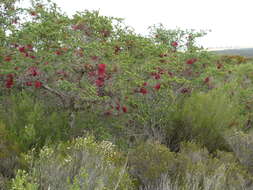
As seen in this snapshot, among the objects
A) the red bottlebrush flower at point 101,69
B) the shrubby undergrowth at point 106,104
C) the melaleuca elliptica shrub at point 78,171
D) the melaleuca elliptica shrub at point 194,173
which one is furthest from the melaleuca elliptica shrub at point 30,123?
the melaleuca elliptica shrub at point 194,173

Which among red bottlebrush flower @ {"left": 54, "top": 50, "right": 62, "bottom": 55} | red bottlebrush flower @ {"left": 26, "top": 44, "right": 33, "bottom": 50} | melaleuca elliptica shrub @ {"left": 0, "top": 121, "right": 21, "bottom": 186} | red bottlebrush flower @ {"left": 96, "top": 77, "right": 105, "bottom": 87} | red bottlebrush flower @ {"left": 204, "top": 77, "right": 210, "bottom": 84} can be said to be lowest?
melaleuca elliptica shrub @ {"left": 0, "top": 121, "right": 21, "bottom": 186}

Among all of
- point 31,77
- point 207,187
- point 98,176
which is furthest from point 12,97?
point 207,187

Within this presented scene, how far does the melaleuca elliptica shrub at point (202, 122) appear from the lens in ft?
20.5

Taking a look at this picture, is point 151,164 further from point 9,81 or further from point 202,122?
point 9,81

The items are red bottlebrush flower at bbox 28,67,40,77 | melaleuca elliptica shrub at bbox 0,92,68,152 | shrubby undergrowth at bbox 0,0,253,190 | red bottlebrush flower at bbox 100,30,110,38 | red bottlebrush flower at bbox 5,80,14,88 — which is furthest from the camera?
red bottlebrush flower at bbox 100,30,110,38

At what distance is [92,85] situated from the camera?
213 inches

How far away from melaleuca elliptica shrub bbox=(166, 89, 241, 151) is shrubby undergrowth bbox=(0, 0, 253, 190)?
Answer: 0.02 meters

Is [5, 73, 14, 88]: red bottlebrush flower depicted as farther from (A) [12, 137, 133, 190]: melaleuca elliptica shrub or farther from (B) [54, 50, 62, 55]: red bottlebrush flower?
(A) [12, 137, 133, 190]: melaleuca elliptica shrub

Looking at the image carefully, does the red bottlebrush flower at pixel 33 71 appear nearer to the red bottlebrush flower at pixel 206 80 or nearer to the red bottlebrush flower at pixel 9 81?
the red bottlebrush flower at pixel 9 81

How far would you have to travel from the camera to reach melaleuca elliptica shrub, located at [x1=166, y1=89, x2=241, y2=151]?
625 cm

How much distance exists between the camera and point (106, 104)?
5.82m

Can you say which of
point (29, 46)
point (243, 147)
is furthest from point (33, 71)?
point (243, 147)

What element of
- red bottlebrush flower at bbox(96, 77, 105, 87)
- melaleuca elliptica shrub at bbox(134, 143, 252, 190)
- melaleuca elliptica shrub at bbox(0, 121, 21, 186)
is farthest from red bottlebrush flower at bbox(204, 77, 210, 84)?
melaleuca elliptica shrub at bbox(0, 121, 21, 186)

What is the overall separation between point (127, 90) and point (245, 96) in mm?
4752
